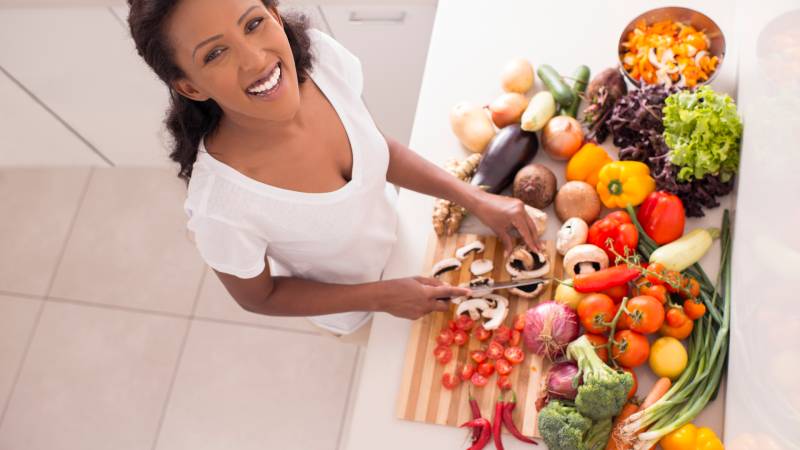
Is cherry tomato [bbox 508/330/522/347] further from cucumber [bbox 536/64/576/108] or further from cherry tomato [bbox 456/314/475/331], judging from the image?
cucumber [bbox 536/64/576/108]

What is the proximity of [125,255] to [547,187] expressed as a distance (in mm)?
1782

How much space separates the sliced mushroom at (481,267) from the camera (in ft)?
3.66

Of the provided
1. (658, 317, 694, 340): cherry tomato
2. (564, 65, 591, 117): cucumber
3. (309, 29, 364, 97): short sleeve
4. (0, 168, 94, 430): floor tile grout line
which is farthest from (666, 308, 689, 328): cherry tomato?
(0, 168, 94, 430): floor tile grout line

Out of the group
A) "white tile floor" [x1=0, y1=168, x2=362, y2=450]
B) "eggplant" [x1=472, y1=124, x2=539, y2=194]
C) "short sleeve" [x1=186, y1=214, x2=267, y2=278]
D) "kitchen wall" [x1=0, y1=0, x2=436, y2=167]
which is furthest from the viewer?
"white tile floor" [x1=0, y1=168, x2=362, y2=450]

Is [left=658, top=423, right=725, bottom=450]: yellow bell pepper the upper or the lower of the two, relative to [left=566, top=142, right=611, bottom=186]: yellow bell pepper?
lower

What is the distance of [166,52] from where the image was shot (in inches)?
27.7

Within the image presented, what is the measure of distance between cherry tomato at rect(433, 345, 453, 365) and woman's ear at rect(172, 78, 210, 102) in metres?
0.58

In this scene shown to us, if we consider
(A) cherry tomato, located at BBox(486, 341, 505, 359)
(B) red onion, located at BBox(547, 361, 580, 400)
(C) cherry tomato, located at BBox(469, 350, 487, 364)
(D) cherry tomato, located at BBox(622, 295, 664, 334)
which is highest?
(D) cherry tomato, located at BBox(622, 295, 664, 334)

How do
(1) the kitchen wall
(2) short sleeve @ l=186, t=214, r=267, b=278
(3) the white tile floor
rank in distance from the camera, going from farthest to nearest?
(3) the white tile floor
(1) the kitchen wall
(2) short sleeve @ l=186, t=214, r=267, b=278

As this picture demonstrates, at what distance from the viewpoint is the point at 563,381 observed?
97cm

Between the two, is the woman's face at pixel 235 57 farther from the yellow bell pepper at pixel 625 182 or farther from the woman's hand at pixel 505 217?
the yellow bell pepper at pixel 625 182

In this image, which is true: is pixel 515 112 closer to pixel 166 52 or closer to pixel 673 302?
pixel 673 302

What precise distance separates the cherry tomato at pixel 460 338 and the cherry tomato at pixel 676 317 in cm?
34

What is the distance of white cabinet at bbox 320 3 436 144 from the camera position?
1604 mm
